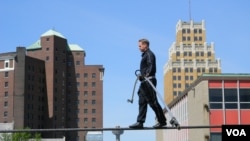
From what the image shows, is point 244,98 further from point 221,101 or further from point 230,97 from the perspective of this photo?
point 221,101

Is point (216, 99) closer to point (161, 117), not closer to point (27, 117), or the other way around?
point (161, 117)

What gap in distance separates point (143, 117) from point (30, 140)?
354 feet

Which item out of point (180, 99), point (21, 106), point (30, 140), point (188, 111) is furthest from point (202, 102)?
point (21, 106)

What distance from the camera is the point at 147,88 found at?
560 inches

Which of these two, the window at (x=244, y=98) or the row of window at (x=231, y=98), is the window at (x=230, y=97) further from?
the window at (x=244, y=98)

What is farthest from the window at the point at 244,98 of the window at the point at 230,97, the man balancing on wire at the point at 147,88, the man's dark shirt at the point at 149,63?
the man's dark shirt at the point at 149,63

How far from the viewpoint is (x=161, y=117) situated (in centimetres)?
1432

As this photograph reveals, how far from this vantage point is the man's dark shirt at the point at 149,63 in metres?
14.1

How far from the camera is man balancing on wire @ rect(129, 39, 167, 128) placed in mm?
14102

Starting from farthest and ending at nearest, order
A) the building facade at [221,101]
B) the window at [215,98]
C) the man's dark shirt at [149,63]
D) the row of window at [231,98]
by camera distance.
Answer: the window at [215,98]
the building facade at [221,101]
the row of window at [231,98]
the man's dark shirt at [149,63]

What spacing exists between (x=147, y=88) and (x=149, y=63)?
60 cm

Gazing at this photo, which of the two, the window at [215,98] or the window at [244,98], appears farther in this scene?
the window at [215,98]

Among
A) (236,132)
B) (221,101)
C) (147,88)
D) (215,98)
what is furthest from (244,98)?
(236,132)

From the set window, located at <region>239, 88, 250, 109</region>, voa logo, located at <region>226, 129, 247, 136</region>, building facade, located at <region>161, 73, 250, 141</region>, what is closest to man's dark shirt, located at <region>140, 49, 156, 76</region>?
voa logo, located at <region>226, 129, 247, 136</region>
